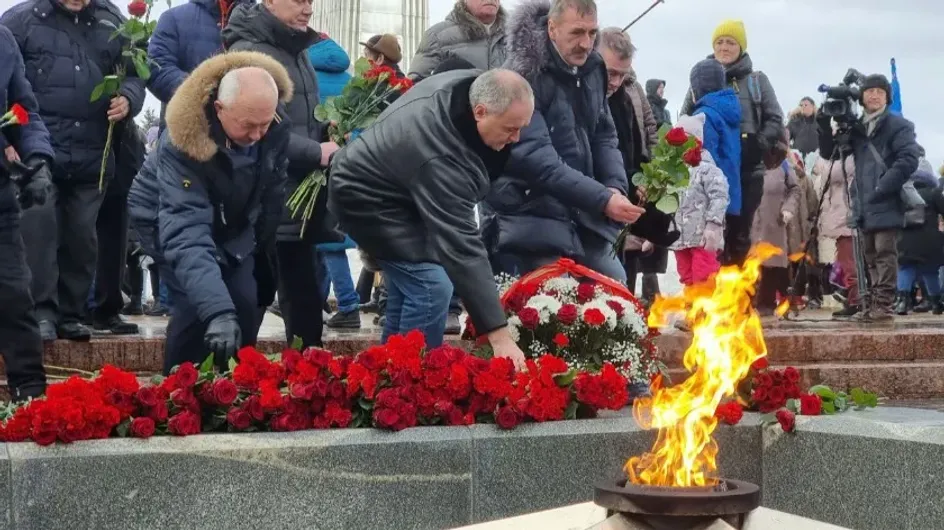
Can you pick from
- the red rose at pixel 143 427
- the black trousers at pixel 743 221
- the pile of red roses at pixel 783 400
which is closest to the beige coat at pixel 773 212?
the black trousers at pixel 743 221

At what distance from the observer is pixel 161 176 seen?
628 cm

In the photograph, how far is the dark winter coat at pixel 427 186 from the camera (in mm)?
6117

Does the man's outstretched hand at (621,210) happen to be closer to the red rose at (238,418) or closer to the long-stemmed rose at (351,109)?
the long-stemmed rose at (351,109)

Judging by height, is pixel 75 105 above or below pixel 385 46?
below

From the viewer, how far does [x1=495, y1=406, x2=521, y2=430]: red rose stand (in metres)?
5.50

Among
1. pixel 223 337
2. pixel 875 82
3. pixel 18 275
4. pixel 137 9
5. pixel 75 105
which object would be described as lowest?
pixel 223 337

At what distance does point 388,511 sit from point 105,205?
13.9 ft

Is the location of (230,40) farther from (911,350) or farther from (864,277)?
(864,277)

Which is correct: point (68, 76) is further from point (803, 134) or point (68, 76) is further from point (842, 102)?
point (803, 134)

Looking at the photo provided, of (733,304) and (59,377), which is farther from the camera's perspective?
(59,377)

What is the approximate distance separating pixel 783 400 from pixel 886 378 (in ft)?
11.0

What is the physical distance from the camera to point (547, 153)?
7.20 metres

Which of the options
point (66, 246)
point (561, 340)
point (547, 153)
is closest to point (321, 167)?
point (547, 153)

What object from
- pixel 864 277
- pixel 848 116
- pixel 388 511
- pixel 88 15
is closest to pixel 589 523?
pixel 388 511
